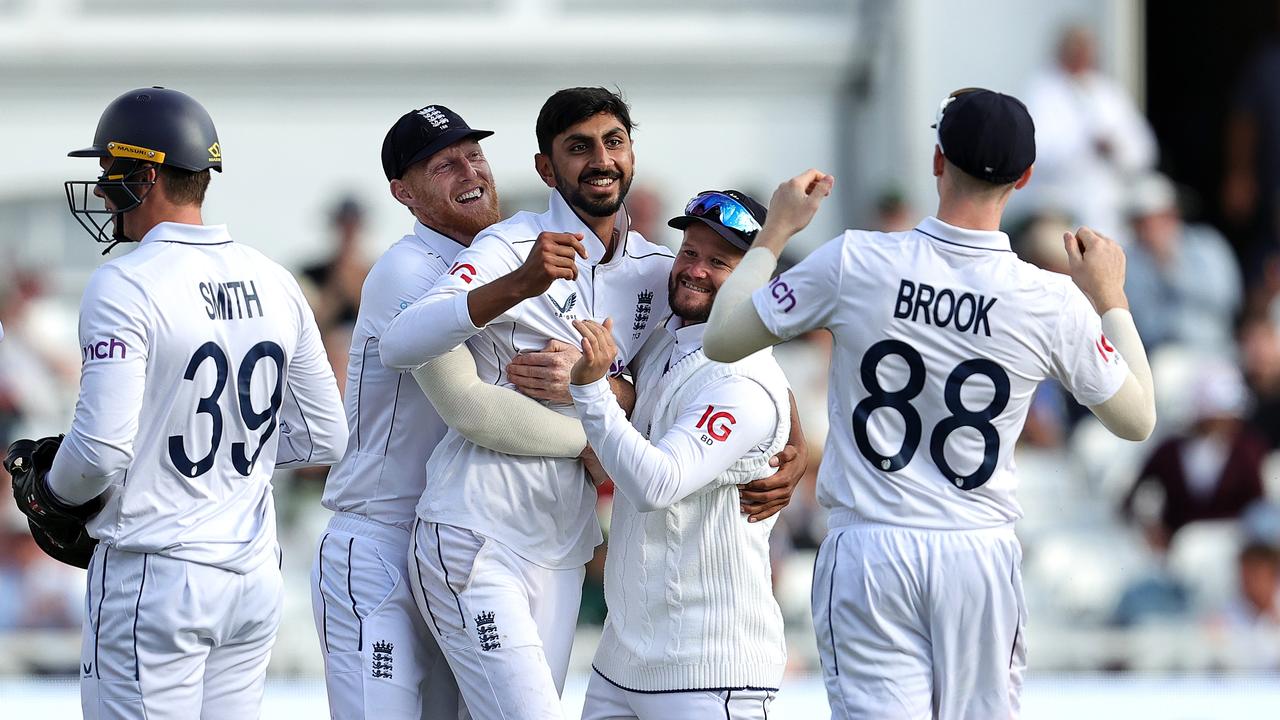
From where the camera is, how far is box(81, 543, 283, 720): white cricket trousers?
4.38m

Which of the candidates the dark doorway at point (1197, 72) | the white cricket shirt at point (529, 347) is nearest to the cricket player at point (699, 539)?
the white cricket shirt at point (529, 347)

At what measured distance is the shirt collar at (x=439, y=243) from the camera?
5.15 meters

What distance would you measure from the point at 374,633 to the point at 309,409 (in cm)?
64

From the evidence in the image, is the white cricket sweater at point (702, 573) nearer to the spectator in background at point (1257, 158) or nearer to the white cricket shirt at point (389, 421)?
the white cricket shirt at point (389, 421)

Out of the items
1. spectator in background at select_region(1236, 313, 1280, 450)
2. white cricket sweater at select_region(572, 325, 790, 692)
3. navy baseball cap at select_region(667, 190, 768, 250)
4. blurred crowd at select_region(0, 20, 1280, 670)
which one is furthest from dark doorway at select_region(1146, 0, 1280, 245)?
white cricket sweater at select_region(572, 325, 790, 692)

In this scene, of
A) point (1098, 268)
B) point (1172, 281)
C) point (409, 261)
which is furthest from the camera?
point (1172, 281)

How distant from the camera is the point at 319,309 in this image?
10.1 meters

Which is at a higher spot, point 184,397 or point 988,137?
point 988,137

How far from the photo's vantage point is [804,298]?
4215 millimetres

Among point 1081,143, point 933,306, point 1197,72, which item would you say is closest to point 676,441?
point 933,306

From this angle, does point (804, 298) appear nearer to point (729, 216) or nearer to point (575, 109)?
point (729, 216)

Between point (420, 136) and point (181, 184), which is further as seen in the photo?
point (420, 136)

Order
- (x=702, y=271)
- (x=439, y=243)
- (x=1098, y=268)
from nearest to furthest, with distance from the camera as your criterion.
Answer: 1. (x=1098, y=268)
2. (x=702, y=271)
3. (x=439, y=243)

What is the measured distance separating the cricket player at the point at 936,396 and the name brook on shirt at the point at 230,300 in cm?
118
